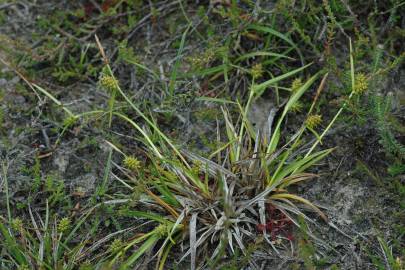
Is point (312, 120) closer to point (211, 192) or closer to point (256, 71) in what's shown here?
point (256, 71)

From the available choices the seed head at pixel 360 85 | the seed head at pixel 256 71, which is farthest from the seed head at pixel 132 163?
the seed head at pixel 360 85

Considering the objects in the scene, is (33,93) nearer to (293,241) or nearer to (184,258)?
(184,258)

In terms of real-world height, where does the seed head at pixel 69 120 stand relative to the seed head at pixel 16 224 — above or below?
above

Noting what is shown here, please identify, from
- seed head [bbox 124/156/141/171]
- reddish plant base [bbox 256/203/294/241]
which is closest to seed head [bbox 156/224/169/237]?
seed head [bbox 124/156/141/171]

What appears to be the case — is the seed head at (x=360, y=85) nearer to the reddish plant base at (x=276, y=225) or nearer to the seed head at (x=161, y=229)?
the reddish plant base at (x=276, y=225)

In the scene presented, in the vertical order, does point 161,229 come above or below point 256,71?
below

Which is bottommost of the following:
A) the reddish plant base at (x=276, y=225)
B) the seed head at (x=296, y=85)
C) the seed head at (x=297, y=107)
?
the reddish plant base at (x=276, y=225)

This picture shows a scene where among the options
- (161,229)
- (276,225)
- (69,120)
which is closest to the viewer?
(161,229)

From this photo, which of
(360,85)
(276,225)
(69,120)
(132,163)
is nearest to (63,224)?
(132,163)

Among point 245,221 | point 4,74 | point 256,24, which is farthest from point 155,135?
point 4,74
